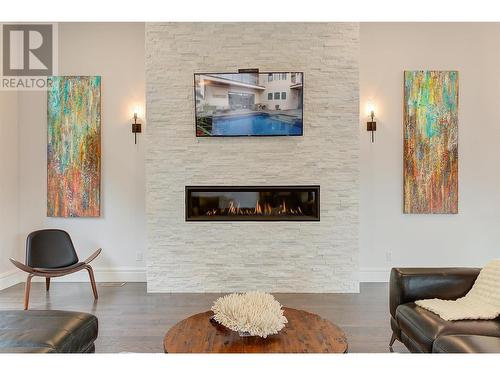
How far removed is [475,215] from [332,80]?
8.10 feet

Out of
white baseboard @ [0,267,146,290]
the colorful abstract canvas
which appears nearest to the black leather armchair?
the colorful abstract canvas

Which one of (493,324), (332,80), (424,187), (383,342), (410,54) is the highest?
(410,54)

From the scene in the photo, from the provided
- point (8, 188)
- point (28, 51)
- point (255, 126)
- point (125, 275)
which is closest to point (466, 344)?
point (255, 126)

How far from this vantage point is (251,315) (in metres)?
2.05

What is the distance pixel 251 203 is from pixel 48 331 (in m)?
2.60

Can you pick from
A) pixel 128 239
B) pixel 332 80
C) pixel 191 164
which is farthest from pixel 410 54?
pixel 128 239

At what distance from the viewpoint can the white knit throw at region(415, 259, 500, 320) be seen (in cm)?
223

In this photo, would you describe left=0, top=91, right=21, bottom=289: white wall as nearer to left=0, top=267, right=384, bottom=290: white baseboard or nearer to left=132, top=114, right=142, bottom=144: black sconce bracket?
left=0, top=267, right=384, bottom=290: white baseboard

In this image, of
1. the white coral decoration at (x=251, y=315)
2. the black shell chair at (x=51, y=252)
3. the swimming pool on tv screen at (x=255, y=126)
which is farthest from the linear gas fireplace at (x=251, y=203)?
the white coral decoration at (x=251, y=315)
